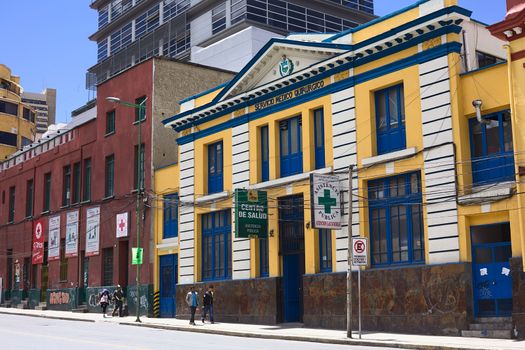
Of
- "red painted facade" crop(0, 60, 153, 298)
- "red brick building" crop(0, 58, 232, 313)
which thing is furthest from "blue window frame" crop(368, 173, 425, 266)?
"red painted facade" crop(0, 60, 153, 298)

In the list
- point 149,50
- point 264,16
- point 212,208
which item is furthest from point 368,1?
point 212,208

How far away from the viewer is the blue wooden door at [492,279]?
899 inches

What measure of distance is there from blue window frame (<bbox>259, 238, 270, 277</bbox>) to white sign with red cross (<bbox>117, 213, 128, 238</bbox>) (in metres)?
12.5

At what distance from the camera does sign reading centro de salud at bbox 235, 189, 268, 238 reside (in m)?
Answer: 30.6

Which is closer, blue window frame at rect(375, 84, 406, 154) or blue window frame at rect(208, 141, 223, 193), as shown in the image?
blue window frame at rect(375, 84, 406, 154)

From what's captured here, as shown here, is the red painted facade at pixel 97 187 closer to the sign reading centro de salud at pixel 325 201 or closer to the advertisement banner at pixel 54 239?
the advertisement banner at pixel 54 239

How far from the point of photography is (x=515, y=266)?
22078 mm

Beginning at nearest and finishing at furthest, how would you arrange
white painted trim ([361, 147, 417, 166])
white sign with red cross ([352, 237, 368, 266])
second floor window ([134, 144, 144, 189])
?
white sign with red cross ([352, 237, 368, 266]) → white painted trim ([361, 147, 417, 166]) → second floor window ([134, 144, 144, 189])

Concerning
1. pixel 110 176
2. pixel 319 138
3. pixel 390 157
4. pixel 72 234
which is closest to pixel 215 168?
pixel 319 138

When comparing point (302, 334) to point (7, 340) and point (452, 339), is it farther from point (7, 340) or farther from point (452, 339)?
point (7, 340)

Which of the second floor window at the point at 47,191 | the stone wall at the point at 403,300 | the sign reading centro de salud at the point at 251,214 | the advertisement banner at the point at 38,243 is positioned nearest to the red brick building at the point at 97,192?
the second floor window at the point at 47,191

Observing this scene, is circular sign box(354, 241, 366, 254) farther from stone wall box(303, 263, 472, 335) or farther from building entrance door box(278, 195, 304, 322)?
building entrance door box(278, 195, 304, 322)

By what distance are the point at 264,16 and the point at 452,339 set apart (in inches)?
2111

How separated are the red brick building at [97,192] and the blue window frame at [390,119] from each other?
1377 cm
